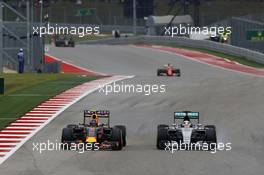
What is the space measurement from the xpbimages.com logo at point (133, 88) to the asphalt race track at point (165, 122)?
2.16ft

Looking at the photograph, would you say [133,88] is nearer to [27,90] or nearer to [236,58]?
[27,90]

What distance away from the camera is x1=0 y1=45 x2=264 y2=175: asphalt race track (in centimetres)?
1828

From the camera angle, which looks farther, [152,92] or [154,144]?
[152,92]

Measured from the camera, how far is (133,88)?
123 feet

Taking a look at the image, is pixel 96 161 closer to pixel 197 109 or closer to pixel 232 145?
pixel 232 145

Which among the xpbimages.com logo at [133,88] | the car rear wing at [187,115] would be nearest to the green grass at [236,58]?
the xpbimages.com logo at [133,88]

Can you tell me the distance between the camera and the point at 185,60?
66562 mm

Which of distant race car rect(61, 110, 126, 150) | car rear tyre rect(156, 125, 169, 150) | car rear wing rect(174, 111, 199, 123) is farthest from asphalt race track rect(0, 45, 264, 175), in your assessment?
car rear wing rect(174, 111, 199, 123)

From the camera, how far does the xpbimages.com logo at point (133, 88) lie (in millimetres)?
35969

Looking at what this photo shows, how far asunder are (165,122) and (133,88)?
426 inches

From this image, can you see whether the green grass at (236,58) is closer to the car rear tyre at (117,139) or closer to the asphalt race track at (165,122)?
the asphalt race track at (165,122)

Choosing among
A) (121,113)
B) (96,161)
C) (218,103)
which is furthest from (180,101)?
(96,161)

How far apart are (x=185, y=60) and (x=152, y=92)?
31278mm

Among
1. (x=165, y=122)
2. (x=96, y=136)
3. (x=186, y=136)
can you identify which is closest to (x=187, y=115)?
(x=186, y=136)
